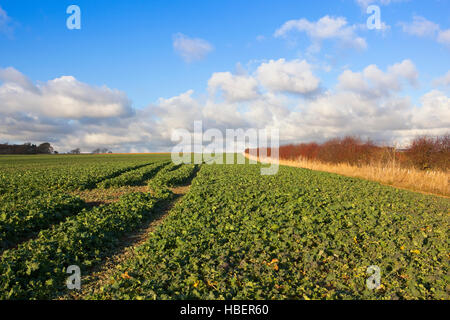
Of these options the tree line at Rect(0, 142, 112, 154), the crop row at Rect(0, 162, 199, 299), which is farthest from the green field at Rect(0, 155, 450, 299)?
the tree line at Rect(0, 142, 112, 154)

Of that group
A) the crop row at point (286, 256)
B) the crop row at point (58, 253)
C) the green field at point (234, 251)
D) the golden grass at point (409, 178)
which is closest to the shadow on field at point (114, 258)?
the green field at point (234, 251)

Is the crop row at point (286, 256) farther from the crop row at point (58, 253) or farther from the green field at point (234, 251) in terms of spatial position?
the crop row at point (58, 253)

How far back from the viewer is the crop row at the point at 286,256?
4.78 m

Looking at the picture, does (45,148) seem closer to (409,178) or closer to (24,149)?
(24,149)

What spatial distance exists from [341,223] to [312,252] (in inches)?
117

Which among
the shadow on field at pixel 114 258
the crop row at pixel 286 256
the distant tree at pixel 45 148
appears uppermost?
the distant tree at pixel 45 148

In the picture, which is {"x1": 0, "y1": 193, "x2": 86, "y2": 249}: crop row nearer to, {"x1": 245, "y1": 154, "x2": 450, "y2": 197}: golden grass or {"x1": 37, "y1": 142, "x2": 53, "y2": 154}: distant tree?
{"x1": 245, "y1": 154, "x2": 450, "y2": 197}: golden grass

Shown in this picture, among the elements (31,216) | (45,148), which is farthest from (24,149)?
(31,216)

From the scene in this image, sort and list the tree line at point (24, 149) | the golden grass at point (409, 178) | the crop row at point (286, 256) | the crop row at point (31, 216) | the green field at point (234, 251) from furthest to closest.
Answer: the tree line at point (24, 149), the golden grass at point (409, 178), the crop row at point (31, 216), the green field at point (234, 251), the crop row at point (286, 256)

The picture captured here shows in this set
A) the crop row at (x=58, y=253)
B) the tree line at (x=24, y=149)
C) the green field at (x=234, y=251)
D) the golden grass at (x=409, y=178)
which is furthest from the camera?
the tree line at (x=24, y=149)

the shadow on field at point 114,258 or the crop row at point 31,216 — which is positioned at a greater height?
the crop row at point 31,216

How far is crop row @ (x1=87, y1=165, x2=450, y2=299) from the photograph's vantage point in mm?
4777
